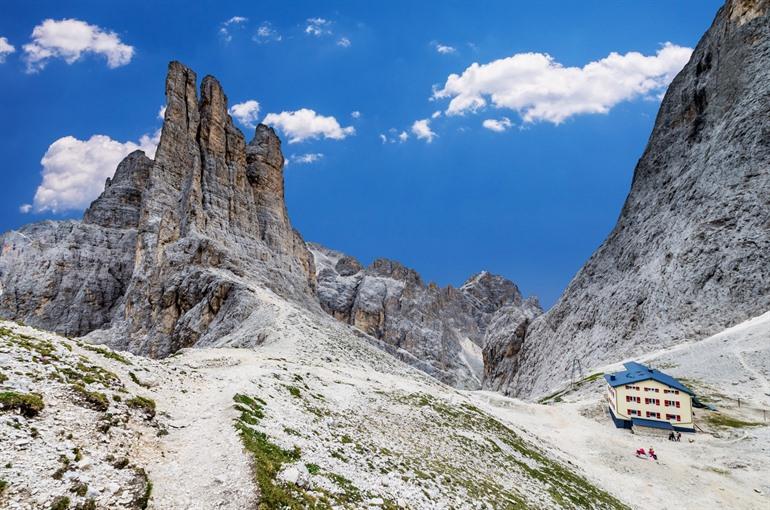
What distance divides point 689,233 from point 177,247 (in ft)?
347

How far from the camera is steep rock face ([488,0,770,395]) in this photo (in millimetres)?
85750

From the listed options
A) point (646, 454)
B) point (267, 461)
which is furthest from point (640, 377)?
point (267, 461)

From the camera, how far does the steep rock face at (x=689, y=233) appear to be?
8575 cm

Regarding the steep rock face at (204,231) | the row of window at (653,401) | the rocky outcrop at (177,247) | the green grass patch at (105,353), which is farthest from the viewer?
the rocky outcrop at (177,247)

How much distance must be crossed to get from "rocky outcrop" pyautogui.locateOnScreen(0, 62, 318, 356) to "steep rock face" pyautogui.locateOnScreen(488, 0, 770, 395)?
2601 inches

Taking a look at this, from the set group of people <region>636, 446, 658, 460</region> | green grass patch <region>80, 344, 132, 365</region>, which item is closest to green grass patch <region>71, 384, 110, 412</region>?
green grass patch <region>80, 344, 132, 365</region>

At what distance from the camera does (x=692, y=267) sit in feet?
300

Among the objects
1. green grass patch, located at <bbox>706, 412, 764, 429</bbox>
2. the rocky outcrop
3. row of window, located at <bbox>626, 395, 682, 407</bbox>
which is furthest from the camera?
the rocky outcrop

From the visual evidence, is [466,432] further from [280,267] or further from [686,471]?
[280,267]

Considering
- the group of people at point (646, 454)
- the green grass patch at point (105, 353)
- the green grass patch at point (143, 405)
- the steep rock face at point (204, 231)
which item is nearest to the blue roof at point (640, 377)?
the group of people at point (646, 454)

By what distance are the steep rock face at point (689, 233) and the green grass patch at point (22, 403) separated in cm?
9376

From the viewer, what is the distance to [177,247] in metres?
88.9

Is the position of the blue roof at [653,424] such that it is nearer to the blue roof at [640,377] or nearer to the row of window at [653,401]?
the row of window at [653,401]

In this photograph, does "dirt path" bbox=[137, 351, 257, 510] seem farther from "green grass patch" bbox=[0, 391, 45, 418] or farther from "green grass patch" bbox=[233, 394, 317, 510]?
"green grass patch" bbox=[0, 391, 45, 418]
